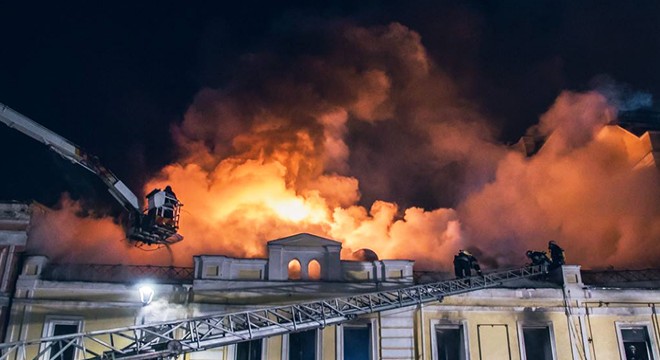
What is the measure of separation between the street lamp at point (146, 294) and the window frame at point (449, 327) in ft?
34.8

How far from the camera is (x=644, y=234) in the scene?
3078cm

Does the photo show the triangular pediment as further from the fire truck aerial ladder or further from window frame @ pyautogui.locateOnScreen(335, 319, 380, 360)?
the fire truck aerial ladder

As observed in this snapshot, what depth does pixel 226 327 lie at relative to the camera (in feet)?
57.0

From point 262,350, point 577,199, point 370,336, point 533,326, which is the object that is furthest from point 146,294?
point 577,199

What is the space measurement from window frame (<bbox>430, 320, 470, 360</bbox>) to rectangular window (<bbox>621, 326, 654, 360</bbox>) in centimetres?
637

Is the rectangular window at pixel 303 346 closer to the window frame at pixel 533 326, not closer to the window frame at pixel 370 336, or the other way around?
the window frame at pixel 370 336

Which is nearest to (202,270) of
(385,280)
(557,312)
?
(385,280)

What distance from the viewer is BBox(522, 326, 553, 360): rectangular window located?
71.4 ft

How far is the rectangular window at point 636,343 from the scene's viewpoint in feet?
71.6

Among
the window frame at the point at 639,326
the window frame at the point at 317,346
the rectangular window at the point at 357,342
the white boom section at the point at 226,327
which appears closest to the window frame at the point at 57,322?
the white boom section at the point at 226,327

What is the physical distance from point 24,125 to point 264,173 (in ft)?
49.5

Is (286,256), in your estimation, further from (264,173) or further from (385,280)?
(264,173)

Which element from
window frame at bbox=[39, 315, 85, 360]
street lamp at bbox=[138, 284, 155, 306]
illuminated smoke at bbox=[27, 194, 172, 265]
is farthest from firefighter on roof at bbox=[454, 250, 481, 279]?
→ window frame at bbox=[39, 315, 85, 360]

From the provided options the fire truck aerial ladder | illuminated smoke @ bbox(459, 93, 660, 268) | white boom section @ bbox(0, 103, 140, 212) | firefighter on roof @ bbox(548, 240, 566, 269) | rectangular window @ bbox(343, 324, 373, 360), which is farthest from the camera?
illuminated smoke @ bbox(459, 93, 660, 268)
